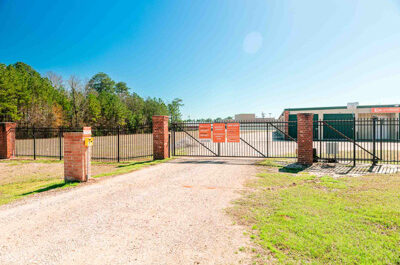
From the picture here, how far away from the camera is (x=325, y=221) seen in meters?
4.18

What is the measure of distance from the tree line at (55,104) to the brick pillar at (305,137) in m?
26.0

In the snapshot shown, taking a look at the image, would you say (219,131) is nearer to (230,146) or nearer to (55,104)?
(230,146)

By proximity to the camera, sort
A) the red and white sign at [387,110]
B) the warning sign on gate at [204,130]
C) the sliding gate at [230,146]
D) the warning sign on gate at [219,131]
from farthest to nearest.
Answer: the red and white sign at [387,110] < the warning sign on gate at [204,130] < the sliding gate at [230,146] < the warning sign on gate at [219,131]

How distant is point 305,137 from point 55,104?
134 ft

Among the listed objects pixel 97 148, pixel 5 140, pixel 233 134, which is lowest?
pixel 97 148

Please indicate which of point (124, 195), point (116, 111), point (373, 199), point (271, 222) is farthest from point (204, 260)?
point (116, 111)

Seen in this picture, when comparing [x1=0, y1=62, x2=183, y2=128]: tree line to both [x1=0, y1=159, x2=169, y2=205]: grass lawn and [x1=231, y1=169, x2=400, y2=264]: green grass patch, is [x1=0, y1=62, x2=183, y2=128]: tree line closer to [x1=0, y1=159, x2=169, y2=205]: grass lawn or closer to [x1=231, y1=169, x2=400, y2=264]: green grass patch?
[x1=0, y1=159, x2=169, y2=205]: grass lawn

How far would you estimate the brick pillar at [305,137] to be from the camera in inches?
413

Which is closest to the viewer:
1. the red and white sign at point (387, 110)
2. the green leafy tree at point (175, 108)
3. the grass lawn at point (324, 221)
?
the grass lawn at point (324, 221)

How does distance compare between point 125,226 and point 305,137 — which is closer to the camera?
point 125,226

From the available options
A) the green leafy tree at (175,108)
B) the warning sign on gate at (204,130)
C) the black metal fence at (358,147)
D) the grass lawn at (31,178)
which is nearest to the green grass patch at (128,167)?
the grass lawn at (31,178)

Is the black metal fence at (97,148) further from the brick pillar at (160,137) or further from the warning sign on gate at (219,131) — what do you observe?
the warning sign on gate at (219,131)

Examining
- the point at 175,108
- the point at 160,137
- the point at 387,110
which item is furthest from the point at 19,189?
the point at 175,108

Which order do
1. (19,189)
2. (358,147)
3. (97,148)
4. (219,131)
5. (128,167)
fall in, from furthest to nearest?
(97,148), (358,147), (219,131), (128,167), (19,189)
